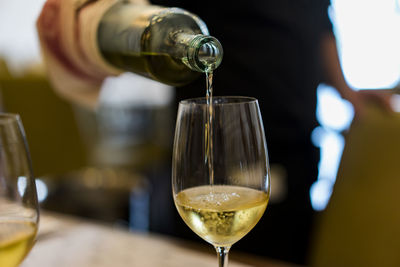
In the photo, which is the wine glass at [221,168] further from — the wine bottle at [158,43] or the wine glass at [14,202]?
the wine glass at [14,202]

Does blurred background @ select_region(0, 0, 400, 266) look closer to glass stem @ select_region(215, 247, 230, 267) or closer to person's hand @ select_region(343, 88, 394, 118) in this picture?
person's hand @ select_region(343, 88, 394, 118)

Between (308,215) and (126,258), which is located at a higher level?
(126,258)

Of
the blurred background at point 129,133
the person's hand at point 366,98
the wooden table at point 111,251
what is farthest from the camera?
the blurred background at point 129,133

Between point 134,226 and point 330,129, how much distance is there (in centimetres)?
160

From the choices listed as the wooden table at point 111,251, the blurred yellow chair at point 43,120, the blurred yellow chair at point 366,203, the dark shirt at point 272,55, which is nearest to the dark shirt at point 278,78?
the dark shirt at point 272,55

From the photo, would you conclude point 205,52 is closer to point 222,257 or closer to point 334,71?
point 222,257

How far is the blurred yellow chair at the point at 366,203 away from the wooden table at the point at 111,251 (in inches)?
11.5

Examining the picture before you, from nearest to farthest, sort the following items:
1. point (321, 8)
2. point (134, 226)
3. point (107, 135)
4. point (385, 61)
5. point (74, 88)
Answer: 1. point (74, 88)
2. point (321, 8)
3. point (134, 226)
4. point (385, 61)
5. point (107, 135)

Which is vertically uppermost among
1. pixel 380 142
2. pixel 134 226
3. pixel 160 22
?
pixel 160 22

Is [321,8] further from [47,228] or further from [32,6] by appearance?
[32,6]

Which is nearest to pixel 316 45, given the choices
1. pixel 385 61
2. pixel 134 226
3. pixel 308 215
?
pixel 308 215

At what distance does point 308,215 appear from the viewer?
5.70ft

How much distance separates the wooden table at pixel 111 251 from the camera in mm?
812

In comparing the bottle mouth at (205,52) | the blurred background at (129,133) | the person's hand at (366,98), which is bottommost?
the blurred background at (129,133)
